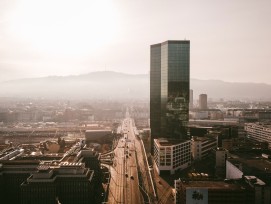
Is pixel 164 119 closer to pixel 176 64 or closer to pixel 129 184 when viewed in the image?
pixel 176 64

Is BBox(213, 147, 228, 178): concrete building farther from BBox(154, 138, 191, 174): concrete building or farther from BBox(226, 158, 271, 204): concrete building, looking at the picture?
BBox(226, 158, 271, 204): concrete building

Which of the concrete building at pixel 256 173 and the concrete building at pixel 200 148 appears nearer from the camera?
the concrete building at pixel 256 173

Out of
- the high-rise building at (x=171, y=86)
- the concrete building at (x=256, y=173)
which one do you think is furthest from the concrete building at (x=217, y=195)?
the high-rise building at (x=171, y=86)

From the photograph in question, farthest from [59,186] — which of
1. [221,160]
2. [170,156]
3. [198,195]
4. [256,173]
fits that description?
[221,160]

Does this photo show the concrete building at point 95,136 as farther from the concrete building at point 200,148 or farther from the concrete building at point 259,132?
the concrete building at point 259,132

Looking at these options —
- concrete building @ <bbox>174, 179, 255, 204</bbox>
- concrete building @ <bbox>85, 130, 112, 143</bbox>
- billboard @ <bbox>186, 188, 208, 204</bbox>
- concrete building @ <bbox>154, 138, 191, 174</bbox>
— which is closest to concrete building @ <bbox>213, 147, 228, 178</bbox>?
concrete building @ <bbox>154, 138, 191, 174</bbox>

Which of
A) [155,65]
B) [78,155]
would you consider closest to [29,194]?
[78,155]
